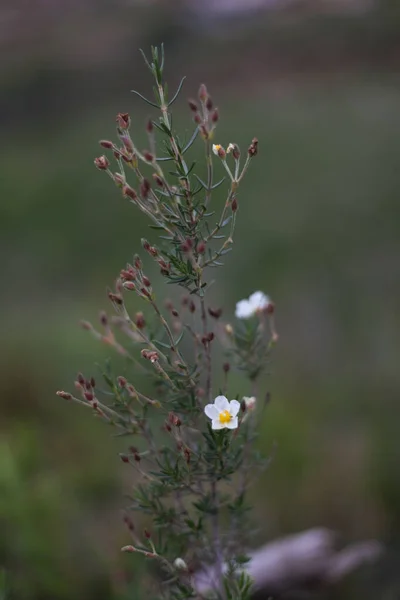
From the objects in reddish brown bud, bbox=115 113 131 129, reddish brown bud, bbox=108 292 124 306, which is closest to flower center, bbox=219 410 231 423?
reddish brown bud, bbox=108 292 124 306

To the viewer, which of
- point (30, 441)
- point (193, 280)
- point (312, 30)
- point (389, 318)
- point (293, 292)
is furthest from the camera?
point (312, 30)

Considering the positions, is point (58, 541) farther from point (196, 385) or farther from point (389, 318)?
point (389, 318)

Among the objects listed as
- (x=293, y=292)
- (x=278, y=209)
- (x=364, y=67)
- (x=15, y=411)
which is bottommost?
(x=15, y=411)

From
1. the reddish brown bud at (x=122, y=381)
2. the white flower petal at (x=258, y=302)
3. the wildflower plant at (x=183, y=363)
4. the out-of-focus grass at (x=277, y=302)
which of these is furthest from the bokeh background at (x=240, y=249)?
the white flower petal at (x=258, y=302)

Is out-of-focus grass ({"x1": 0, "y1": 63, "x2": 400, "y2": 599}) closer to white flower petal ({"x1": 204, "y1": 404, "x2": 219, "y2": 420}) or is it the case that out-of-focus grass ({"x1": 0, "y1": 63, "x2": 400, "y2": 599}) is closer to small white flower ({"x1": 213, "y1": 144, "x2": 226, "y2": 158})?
white flower petal ({"x1": 204, "y1": 404, "x2": 219, "y2": 420})

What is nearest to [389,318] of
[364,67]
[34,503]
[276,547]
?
[276,547]

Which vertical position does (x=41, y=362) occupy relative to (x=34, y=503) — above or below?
above
